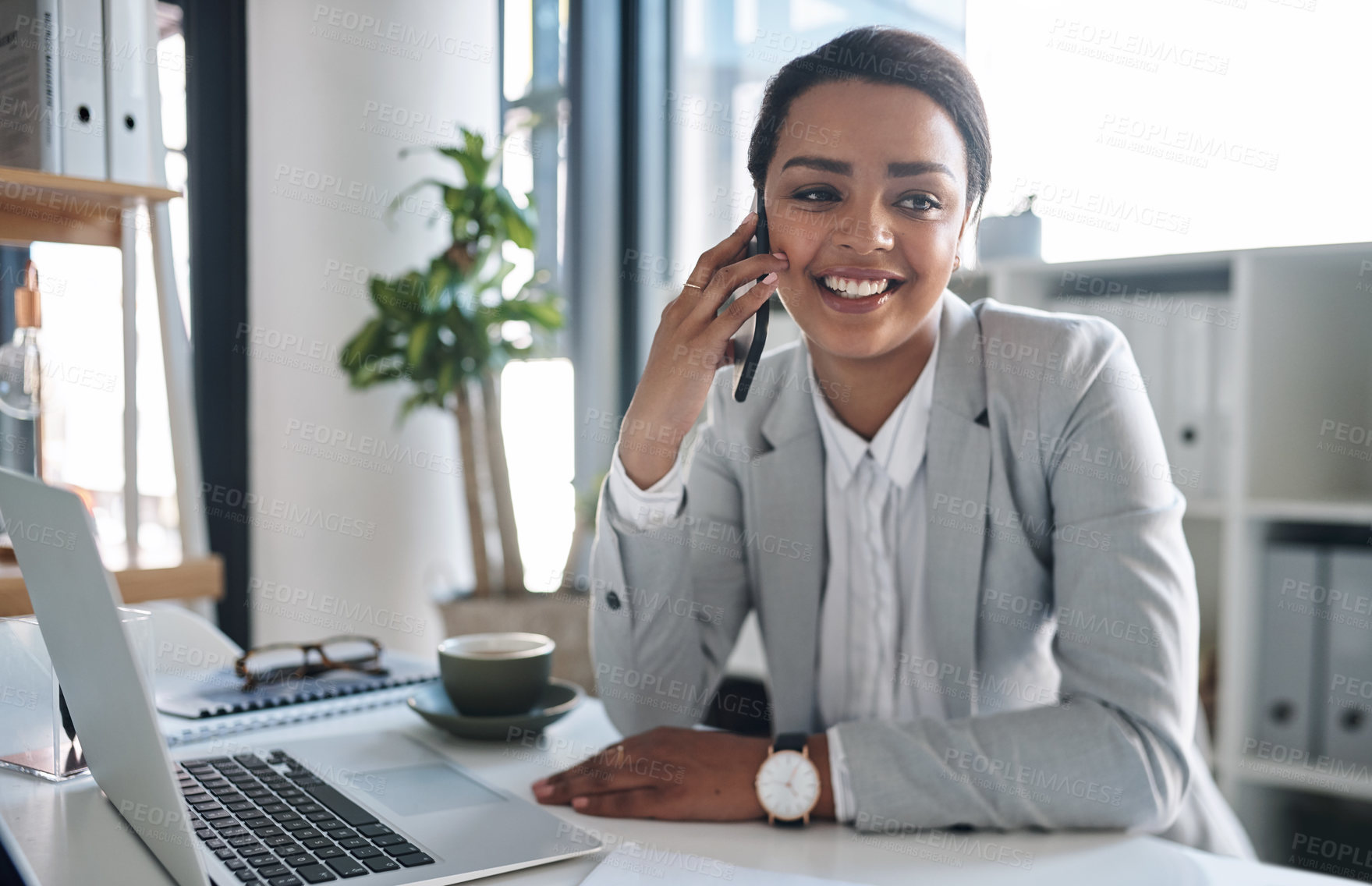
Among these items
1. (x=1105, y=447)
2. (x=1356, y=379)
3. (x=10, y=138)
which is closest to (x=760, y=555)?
(x=1105, y=447)

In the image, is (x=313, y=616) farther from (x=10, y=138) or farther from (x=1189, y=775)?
(x=1189, y=775)

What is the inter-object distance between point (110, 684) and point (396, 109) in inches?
99.8

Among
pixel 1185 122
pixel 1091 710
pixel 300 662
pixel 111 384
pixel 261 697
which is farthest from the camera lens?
pixel 111 384

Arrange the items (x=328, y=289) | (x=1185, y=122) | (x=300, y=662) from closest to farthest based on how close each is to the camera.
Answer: (x=300, y=662) → (x=1185, y=122) → (x=328, y=289)

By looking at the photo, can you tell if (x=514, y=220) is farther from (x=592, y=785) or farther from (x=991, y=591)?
(x=592, y=785)

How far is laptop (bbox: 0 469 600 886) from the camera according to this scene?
2.05ft

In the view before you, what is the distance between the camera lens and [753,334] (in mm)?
1022

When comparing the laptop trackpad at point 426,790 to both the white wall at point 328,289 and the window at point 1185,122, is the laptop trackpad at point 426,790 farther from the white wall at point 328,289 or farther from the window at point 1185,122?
the white wall at point 328,289

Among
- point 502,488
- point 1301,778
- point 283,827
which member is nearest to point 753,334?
point 283,827

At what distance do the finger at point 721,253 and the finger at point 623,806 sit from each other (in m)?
0.49

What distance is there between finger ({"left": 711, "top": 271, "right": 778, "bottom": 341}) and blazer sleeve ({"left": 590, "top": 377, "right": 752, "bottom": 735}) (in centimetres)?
10

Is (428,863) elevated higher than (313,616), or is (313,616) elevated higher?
(428,863)

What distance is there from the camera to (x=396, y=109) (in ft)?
9.50

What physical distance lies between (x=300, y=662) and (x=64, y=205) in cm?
72
